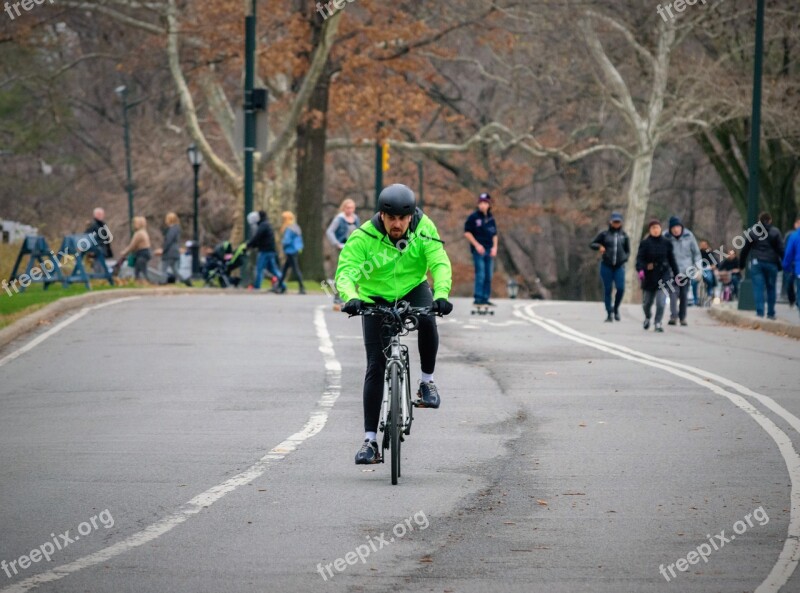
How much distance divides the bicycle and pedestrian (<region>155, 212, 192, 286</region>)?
2749 centimetres

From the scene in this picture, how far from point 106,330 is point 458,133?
37.3 metres

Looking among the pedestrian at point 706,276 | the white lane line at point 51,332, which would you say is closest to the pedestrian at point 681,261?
the white lane line at point 51,332

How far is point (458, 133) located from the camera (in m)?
58.0

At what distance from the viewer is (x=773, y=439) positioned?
461 inches

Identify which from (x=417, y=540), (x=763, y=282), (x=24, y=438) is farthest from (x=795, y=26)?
(x=417, y=540)

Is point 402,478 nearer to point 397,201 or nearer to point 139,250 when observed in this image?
point 397,201

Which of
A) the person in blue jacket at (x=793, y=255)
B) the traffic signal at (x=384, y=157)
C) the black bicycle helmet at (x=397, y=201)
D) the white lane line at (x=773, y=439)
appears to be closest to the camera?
the white lane line at (x=773, y=439)

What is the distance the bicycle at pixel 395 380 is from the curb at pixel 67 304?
1025 centimetres

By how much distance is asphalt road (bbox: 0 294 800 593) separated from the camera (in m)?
7.36

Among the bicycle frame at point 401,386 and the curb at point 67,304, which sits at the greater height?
the bicycle frame at point 401,386

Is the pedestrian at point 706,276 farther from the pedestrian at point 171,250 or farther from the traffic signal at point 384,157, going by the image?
the pedestrian at point 171,250

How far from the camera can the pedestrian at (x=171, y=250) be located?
37.8 m

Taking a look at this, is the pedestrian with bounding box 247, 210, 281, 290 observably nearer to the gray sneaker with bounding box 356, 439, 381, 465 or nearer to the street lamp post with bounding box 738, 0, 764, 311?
the street lamp post with bounding box 738, 0, 764, 311

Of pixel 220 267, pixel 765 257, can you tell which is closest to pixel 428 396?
pixel 765 257
